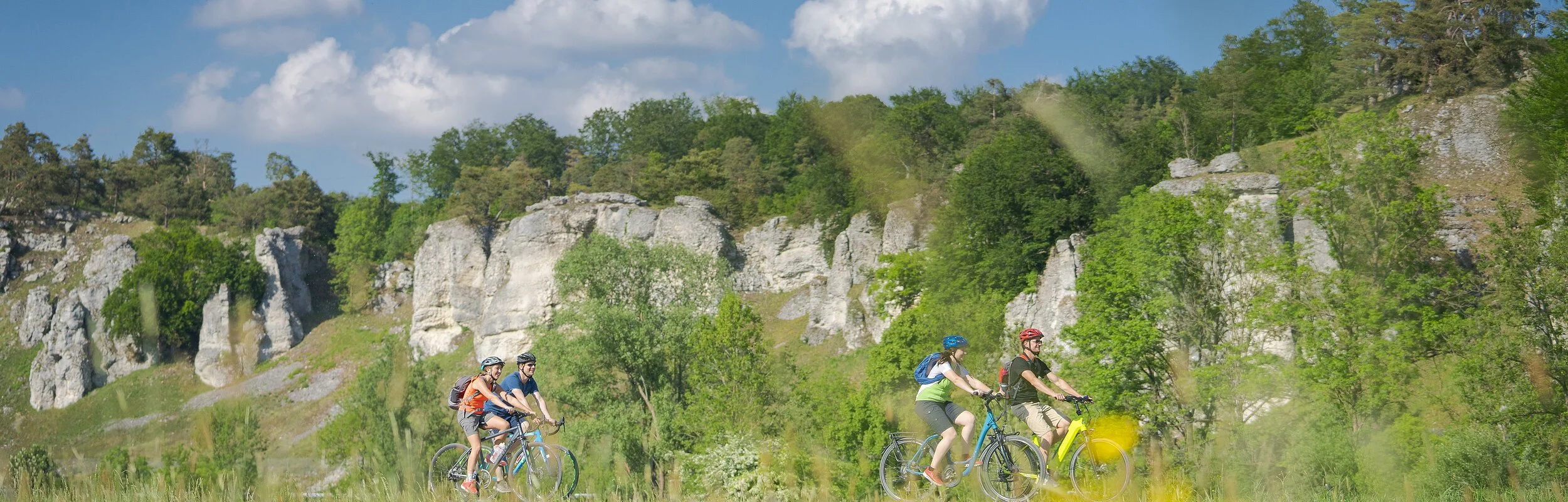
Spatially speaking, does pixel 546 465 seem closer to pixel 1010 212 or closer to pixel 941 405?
pixel 941 405

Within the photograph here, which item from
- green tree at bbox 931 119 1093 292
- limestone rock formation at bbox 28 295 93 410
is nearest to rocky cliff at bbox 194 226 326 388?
limestone rock formation at bbox 28 295 93 410

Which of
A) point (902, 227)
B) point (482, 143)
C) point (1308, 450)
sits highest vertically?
point (482, 143)

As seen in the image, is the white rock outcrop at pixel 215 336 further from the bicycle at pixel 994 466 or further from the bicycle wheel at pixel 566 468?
the bicycle at pixel 994 466

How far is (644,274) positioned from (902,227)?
14703 millimetres

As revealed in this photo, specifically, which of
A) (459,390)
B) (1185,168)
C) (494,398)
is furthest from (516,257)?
(494,398)

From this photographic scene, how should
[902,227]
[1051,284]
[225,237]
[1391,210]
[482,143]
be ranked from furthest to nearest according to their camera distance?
[482,143], [225,237], [902,227], [1051,284], [1391,210]

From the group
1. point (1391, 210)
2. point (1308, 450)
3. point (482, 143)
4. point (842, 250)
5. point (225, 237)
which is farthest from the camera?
point (482, 143)

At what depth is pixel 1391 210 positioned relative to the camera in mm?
26500

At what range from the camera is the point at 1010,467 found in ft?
26.1

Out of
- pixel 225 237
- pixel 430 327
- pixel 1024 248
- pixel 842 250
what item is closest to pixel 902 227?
pixel 842 250

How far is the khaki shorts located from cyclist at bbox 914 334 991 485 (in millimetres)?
329

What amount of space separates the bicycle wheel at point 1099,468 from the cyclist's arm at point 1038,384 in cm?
41

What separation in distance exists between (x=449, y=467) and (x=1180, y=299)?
20471mm

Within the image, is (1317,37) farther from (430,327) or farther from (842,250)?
(430,327)
